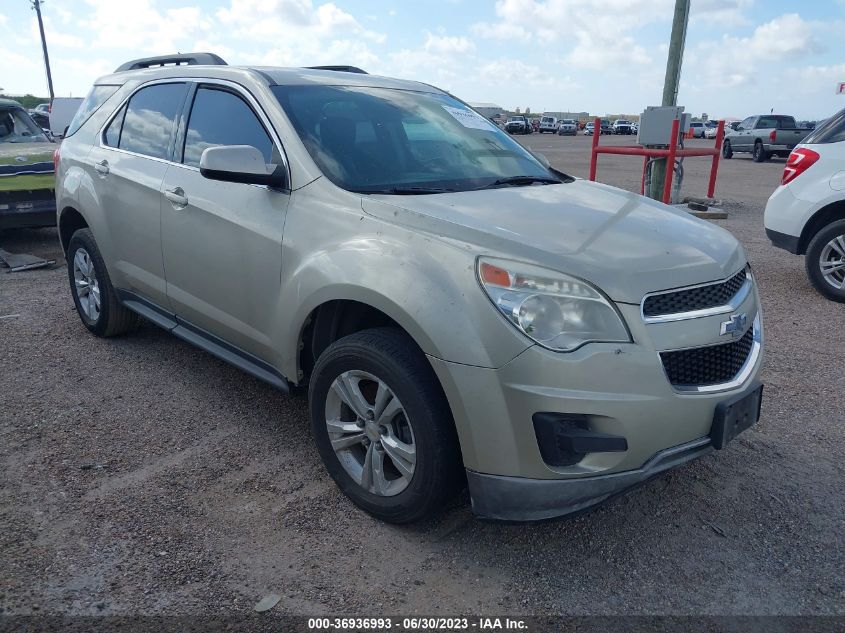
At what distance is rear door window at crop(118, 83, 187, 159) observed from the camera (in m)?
4.08

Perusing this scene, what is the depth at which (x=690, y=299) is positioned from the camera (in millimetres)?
2588

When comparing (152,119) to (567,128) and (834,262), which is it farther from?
(567,128)

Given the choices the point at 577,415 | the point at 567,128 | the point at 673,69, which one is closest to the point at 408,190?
the point at 577,415

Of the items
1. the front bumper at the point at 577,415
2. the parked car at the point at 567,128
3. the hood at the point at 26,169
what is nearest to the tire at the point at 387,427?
the front bumper at the point at 577,415

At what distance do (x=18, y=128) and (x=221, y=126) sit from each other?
24.0 feet

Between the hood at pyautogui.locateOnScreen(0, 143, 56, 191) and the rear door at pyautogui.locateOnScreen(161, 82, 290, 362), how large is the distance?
503cm

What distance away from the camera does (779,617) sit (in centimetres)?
242

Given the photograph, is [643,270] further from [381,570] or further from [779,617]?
[381,570]

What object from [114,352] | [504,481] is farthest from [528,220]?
[114,352]

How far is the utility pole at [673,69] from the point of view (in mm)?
10812

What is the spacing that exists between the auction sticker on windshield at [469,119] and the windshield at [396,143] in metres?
0.01

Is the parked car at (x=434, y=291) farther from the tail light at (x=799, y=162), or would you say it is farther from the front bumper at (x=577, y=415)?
the tail light at (x=799, y=162)

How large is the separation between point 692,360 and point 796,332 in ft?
11.2

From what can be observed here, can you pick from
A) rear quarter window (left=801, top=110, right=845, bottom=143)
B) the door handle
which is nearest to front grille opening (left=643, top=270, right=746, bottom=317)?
the door handle
